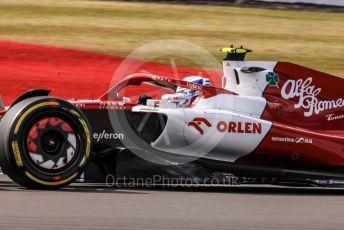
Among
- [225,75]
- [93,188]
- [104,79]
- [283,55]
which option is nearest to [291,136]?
[225,75]

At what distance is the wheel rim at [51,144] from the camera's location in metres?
7.39

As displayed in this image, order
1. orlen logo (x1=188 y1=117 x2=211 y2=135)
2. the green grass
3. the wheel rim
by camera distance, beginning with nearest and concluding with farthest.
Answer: the wheel rim
orlen logo (x1=188 y1=117 x2=211 y2=135)
the green grass

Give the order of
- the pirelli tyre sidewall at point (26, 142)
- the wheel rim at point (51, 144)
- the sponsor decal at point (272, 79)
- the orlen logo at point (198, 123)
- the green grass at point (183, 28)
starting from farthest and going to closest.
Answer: the green grass at point (183, 28), the sponsor decal at point (272, 79), the orlen logo at point (198, 123), the wheel rim at point (51, 144), the pirelli tyre sidewall at point (26, 142)

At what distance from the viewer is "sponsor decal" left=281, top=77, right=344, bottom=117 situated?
28.0 feet

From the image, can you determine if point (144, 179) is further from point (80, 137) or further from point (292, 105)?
point (292, 105)

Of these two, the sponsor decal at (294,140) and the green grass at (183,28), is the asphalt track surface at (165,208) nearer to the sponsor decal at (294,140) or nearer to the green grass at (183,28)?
the sponsor decal at (294,140)

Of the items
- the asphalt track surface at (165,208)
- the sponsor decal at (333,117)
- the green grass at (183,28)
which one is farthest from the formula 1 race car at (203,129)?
the green grass at (183,28)

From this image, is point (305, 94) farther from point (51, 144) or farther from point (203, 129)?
point (51, 144)

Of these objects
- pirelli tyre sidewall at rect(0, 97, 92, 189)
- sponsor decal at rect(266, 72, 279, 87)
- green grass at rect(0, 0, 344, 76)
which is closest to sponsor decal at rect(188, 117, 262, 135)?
sponsor decal at rect(266, 72, 279, 87)

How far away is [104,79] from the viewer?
1725cm

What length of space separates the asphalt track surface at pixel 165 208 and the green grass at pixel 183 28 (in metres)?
11.3

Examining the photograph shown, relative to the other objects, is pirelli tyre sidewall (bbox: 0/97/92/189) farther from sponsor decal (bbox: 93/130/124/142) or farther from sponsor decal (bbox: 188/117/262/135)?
sponsor decal (bbox: 188/117/262/135)

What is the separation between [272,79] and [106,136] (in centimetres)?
180

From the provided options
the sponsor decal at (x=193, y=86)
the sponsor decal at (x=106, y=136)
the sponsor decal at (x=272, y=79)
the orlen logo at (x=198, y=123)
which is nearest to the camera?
the sponsor decal at (x=106, y=136)
